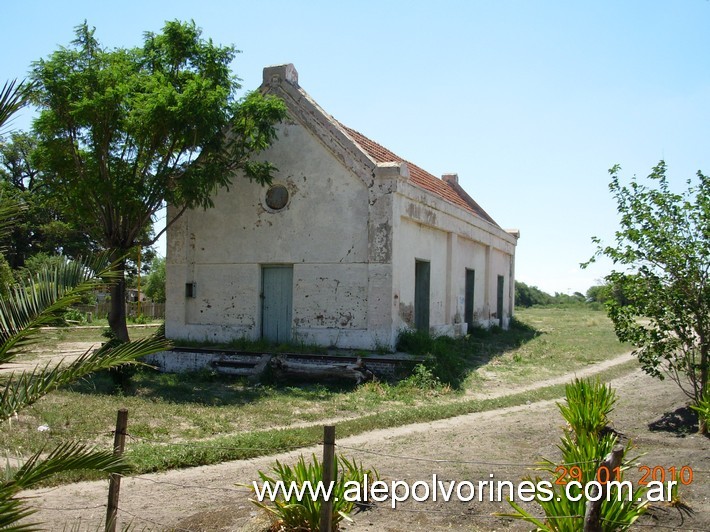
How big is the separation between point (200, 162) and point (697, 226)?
10.8 metres

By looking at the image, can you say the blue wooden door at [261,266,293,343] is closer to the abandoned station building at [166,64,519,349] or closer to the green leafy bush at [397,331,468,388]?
the abandoned station building at [166,64,519,349]

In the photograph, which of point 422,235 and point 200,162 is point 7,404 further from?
point 422,235

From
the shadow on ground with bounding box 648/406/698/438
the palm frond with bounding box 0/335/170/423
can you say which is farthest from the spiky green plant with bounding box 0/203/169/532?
the shadow on ground with bounding box 648/406/698/438

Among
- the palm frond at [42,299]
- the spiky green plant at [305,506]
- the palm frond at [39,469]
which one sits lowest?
the spiky green plant at [305,506]

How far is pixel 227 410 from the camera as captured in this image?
11602 mm

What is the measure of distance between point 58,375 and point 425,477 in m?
4.00

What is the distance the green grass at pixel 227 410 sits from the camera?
8.79m

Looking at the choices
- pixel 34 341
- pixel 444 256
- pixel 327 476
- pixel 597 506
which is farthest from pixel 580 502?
pixel 444 256

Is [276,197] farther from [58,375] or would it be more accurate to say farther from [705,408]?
[58,375]

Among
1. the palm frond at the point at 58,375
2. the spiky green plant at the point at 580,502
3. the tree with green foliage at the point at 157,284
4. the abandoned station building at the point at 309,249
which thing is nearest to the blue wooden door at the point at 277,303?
the abandoned station building at the point at 309,249

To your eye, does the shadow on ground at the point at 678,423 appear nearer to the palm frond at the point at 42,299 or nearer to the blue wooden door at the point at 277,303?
the palm frond at the point at 42,299

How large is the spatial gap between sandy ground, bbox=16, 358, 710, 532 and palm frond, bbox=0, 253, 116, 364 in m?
1.57

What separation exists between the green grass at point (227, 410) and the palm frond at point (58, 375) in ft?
7.72

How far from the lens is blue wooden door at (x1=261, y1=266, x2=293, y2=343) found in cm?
1706
